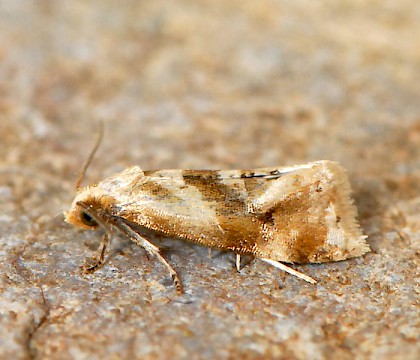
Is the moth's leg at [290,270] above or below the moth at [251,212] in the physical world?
below

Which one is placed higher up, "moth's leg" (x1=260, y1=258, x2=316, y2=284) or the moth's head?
the moth's head

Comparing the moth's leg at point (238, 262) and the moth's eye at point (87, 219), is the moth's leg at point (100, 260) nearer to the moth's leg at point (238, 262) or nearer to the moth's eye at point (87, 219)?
the moth's eye at point (87, 219)

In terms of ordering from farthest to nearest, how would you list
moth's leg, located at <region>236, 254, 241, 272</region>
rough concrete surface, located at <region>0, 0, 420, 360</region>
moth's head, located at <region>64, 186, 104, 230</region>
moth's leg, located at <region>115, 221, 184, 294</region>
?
moth's head, located at <region>64, 186, 104, 230</region>
moth's leg, located at <region>236, 254, 241, 272</region>
moth's leg, located at <region>115, 221, 184, 294</region>
rough concrete surface, located at <region>0, 0, 420, 360</region>

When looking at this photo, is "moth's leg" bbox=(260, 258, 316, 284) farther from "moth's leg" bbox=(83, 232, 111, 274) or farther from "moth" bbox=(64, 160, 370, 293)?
"moth's leg" bbox=(83, 232, 111, 274)

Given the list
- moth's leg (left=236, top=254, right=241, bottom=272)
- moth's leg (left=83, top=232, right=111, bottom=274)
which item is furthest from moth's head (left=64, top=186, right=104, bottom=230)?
moth's leg (left=236, top=254, right=241, bottom=272)

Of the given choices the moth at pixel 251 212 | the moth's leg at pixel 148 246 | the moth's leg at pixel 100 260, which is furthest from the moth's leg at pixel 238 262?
the moth's leg at pixel 100 260

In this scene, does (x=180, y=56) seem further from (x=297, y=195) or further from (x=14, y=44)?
(x=297, y=195)

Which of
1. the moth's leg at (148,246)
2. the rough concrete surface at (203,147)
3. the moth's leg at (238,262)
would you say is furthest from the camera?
the moth's leg at (238,262)

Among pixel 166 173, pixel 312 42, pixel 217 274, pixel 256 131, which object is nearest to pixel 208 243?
pixel 217 274
